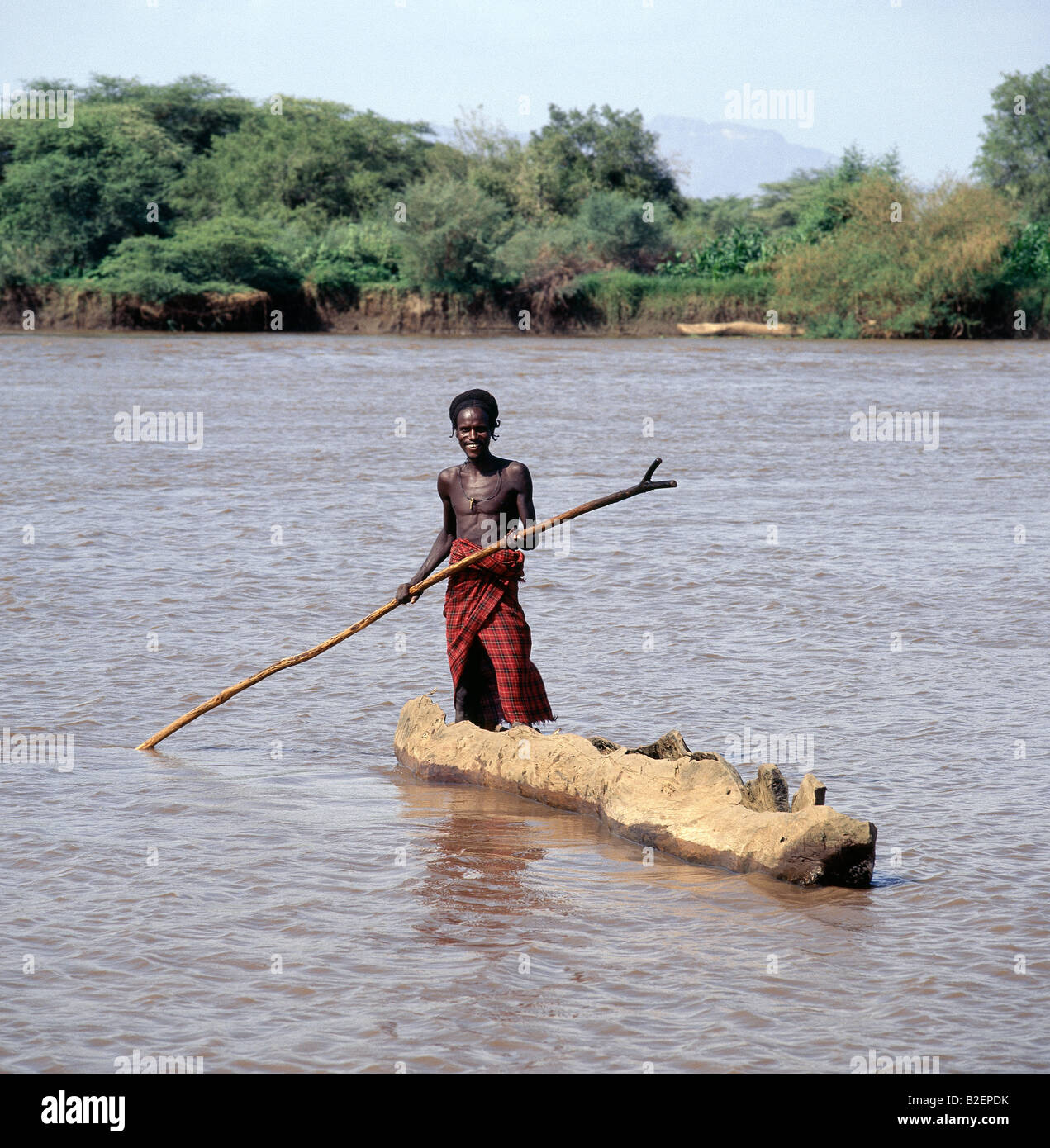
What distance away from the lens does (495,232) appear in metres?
42.7

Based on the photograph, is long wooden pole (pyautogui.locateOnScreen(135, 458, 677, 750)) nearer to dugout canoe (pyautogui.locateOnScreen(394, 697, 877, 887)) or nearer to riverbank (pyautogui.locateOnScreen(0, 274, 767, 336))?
dugout canoe (pyautogui.locateOnScreen(394, 697, 877, 887))

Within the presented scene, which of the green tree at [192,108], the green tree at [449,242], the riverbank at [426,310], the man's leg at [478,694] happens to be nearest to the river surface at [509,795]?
the man's leg at [478,694]

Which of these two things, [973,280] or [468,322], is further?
[468,322]

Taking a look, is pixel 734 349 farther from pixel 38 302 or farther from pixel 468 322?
pixel 38 302

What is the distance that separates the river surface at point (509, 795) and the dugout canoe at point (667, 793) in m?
0.10

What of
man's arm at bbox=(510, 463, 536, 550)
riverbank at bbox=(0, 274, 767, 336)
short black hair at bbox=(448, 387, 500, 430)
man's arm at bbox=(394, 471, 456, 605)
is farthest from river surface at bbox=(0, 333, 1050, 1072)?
riverbank at bbox=(0, 274, 767, 336)

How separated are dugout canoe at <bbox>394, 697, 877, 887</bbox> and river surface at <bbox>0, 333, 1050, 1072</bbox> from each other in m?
0.10

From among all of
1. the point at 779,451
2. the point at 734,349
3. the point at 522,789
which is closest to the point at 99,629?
the point at 522,789

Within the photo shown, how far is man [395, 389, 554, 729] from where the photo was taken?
5.69m

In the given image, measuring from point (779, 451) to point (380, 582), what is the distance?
8.44m

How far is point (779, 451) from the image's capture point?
17.2m

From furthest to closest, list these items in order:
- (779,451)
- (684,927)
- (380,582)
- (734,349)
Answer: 1. (734,349)
2. (779,451)
3. (380,582)
4. (684,927)

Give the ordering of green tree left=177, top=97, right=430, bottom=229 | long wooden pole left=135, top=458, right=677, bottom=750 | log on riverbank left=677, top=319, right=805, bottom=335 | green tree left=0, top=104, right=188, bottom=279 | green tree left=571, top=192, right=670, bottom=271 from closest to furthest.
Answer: long wooden pole left=135, top=458, right=677, bottom=750 < log on riverbank left=677, top=319, right=805, bottom=335 < green tree left=0, top=104, right=188, bottom=279 < green tree left=571, top=192, right=670, bottom=271 < green tree left=177, top=97, right=430, bottom=229

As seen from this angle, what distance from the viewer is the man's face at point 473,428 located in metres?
5.64
